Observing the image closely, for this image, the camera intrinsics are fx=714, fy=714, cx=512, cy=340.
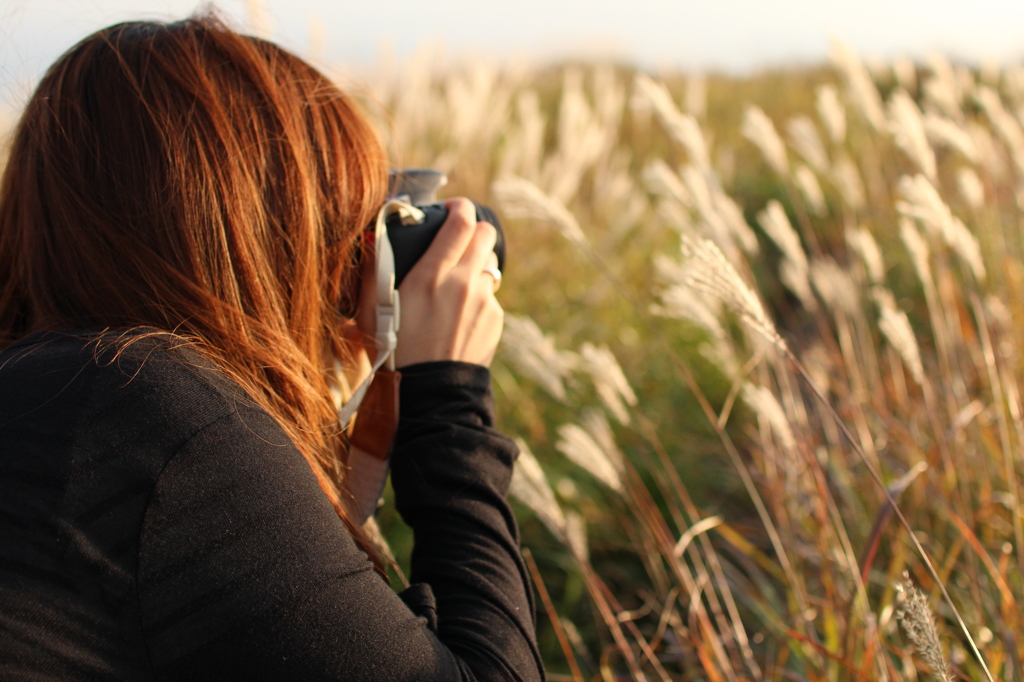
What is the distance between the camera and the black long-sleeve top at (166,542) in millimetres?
709

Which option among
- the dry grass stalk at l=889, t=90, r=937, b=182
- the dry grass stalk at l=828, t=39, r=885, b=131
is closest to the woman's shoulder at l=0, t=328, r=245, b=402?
the dry grass stalk at l=889, t=90, r=937, b=182

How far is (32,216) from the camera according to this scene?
949 mm

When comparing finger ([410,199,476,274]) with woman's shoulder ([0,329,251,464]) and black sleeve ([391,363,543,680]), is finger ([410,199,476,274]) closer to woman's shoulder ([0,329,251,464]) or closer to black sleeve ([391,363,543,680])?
black sleeve ([391,363,543,680])

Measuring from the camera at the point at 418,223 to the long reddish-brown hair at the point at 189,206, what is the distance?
0.11m

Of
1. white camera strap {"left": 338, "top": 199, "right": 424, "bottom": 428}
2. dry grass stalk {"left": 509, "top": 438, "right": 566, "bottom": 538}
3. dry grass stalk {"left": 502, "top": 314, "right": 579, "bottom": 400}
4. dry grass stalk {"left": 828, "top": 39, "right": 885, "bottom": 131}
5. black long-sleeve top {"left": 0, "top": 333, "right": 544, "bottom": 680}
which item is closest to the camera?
black long-sleeve top {"left": 0, "top": 333, "right": 544, "bottom": 680}

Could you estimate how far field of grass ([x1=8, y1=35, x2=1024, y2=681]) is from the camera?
55.2 inches

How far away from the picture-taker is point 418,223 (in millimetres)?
1166

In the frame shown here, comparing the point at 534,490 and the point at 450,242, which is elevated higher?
the point at 450,242

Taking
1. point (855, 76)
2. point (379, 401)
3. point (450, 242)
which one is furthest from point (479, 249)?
point (855, 76)

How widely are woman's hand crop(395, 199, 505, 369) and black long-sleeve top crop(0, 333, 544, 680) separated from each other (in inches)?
13.5

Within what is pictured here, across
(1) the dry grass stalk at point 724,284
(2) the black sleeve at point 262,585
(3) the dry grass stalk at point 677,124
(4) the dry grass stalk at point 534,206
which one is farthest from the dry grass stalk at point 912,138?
(2) the black sleeve at point 262,585

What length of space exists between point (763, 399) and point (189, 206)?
101 centimetres

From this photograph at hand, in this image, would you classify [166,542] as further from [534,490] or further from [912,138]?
[912,138]

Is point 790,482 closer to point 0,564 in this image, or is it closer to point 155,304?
point 155,304
